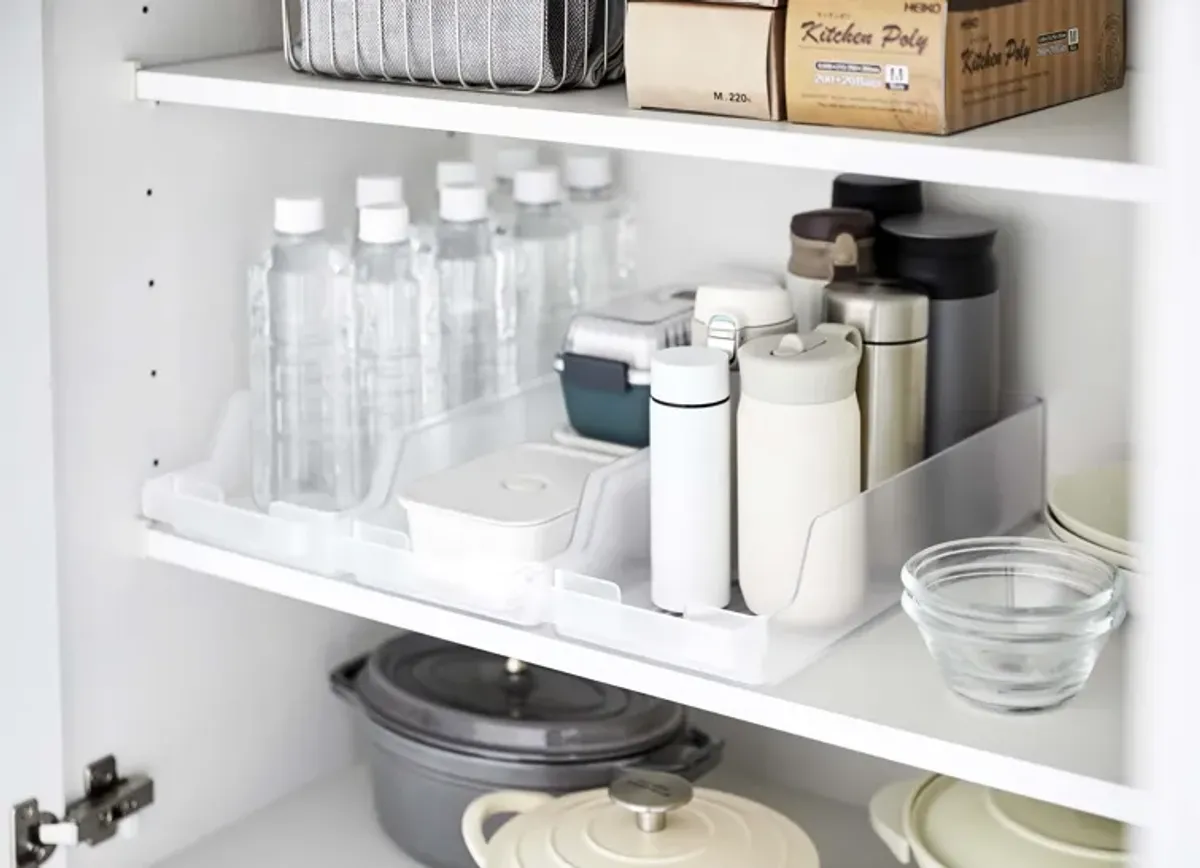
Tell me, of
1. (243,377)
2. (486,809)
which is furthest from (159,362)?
(486,809)

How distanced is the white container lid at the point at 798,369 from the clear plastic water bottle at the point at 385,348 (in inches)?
12.9

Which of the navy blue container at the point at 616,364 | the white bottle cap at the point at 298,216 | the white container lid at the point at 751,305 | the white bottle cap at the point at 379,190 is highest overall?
the white bottle cap at the point at 379,190

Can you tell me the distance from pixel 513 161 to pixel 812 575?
21.9 inches

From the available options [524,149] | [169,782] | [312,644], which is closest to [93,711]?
[169,782]

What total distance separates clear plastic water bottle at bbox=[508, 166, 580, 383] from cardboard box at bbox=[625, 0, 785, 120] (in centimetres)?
34

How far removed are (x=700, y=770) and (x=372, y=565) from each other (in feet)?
1.13

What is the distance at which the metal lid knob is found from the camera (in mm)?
1307

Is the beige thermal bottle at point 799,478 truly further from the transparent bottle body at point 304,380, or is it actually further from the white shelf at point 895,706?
the transparent bottle body at point 304,380

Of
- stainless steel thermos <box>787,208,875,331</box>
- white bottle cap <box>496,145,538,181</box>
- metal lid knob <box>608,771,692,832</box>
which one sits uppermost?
white bottle cap <box>496,145,538,181</box>

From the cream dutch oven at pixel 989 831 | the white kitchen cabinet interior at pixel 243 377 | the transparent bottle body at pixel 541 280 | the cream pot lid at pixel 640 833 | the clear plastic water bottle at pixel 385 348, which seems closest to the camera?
the white kitchen cabinet interior at pixel 243 377

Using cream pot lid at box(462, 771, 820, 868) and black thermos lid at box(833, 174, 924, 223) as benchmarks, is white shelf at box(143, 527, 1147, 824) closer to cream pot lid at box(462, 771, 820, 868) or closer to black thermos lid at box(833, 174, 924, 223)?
cream pot lid at box(462, 771, 820, 868)

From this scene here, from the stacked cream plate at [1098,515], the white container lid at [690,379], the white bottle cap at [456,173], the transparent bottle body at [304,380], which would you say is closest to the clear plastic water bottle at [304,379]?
the transparent bottle body at [304,380]

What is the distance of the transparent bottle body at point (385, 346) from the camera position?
141cm

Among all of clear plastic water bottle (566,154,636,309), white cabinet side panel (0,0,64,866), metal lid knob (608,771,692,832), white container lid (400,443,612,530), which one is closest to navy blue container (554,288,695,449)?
white container lid (400,443,612,530)
